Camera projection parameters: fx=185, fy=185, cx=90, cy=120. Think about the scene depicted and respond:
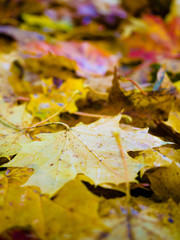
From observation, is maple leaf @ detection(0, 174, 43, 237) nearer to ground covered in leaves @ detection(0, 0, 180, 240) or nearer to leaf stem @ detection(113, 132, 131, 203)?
ground covered in leaves @ detection(0, 0, 180, 240)

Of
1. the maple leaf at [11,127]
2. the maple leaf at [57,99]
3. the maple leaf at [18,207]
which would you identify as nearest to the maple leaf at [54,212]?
the maple leaf at [18,207]

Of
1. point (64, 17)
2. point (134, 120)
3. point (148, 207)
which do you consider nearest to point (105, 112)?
point (134, 120)

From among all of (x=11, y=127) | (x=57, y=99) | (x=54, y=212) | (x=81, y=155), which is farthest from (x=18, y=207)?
(x=57, y=99)

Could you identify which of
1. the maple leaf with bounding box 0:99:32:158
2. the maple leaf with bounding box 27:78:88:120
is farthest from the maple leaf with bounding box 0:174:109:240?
the maple leaf with bounding box 27:78:88:120

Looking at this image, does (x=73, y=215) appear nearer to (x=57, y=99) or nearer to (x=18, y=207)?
(x=18, y=207)

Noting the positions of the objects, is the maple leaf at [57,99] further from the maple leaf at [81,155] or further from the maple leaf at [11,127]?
the maple leaf at [81,155]

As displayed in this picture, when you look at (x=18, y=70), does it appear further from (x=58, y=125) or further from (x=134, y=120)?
(x=134, y=120)

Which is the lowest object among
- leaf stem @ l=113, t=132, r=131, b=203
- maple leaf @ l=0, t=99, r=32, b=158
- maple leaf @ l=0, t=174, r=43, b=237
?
maple leaf @ l=0, t=174, r=43, b=237

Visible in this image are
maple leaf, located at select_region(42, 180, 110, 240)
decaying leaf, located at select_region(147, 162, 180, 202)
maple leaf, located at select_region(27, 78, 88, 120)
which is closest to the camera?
maple leaf, located at select_region(42, 180, 110, 240)

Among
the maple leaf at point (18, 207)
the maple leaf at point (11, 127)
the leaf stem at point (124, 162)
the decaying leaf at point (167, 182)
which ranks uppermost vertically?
the leaf stem at point (124, 162)
